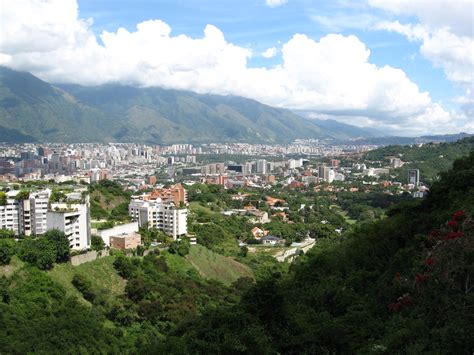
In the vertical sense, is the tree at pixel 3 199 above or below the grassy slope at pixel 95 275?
above

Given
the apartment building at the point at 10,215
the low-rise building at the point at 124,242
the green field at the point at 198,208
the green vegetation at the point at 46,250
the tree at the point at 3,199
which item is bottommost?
the green field at the point at 198,208

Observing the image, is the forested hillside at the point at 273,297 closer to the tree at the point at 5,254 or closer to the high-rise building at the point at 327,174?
the tree at the point at 5,254

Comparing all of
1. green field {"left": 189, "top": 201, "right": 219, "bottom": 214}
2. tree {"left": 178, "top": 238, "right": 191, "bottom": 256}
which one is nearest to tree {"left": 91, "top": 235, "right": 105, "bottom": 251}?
tree {"left": 178, "top": 238, "right": 191, "bottom": 256}

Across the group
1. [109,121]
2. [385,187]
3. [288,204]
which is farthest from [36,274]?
[109,121]

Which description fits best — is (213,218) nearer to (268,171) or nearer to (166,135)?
(268,171)

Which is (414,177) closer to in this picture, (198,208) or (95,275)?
(198,208)

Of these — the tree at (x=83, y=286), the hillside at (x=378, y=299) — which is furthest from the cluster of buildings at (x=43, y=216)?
the hillside at (x=378, y=299)

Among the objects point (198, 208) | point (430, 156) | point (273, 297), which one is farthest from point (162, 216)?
point (430, 156)
